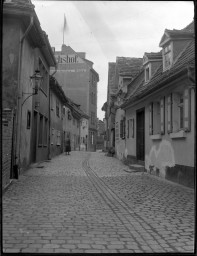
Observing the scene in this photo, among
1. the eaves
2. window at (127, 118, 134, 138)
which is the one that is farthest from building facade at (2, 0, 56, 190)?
window at (127, 118, 134, 138)

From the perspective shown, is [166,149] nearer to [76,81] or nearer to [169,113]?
[169,113]

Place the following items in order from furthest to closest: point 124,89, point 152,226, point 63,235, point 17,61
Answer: point 124,89 → point 17,61 → point 152,226 → point 63,235

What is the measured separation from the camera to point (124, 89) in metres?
21.9

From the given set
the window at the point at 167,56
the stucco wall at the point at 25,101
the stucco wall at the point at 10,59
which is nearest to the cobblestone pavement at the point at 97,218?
the stucco wall at the point at 25,101

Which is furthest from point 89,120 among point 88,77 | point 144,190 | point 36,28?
point 144,190

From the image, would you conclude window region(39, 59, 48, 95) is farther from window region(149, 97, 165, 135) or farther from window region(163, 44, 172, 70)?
window region(163, 44, 172, 70)

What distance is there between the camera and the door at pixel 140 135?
16.8 metres

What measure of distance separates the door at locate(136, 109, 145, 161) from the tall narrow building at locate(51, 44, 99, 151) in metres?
22.1

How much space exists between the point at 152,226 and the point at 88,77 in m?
41.5

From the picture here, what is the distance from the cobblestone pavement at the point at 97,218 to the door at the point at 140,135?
642cm

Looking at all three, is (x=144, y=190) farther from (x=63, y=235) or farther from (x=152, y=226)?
(x=63, y=235)

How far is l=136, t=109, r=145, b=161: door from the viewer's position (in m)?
16.8

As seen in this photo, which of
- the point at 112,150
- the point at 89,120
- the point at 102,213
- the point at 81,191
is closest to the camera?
the point at 102,213

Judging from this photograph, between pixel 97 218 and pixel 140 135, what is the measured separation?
37.6ft
